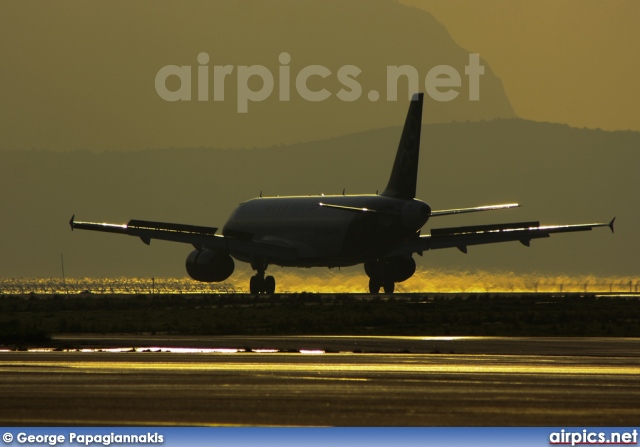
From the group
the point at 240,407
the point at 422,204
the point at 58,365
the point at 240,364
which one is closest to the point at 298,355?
the point at 240,364

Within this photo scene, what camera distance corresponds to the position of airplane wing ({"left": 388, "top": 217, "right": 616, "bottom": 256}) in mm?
91562

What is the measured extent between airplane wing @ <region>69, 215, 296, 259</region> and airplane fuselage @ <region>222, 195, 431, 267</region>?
0.59 m

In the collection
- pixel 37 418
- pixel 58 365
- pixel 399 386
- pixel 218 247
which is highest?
pixel 218 247

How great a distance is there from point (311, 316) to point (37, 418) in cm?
4129

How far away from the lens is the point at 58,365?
101 ft

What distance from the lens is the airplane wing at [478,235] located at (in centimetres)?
9156

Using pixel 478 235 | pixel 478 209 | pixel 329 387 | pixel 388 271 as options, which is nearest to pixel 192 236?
pixel 388 271

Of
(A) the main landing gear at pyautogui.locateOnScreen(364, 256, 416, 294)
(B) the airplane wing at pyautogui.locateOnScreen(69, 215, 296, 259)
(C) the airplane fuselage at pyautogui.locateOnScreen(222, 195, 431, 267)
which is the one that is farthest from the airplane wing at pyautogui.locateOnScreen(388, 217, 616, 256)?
(B) the airplane wing at pyautogui.locateOnScreen(69, 215, 296, 259)

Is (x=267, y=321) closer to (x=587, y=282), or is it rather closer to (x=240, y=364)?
(x=240, y=364)

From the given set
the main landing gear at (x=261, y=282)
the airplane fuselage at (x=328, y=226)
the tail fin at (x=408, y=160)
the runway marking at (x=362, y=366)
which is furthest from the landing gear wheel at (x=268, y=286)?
the runway marking at (x=362, y=366)

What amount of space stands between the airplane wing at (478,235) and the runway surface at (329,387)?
5363cm

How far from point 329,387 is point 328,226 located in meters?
67.6

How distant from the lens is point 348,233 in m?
91.1

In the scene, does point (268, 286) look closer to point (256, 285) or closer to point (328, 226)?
point (256, 285)
